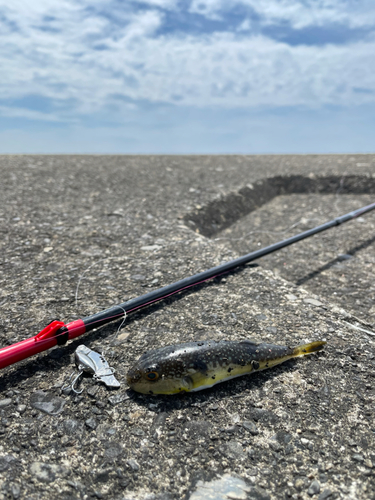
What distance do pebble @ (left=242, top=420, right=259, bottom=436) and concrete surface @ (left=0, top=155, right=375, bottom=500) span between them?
0.01 metres

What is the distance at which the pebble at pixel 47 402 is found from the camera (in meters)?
1.87

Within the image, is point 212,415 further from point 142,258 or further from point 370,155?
point 370,155

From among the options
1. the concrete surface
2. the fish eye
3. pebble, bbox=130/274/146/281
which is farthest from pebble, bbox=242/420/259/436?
pebble, bbox=130/274/146/281

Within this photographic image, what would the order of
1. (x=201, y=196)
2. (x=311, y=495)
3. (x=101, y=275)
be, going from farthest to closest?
(x=201, y=196) → (x=101, y=275) → (x=311, y=495)

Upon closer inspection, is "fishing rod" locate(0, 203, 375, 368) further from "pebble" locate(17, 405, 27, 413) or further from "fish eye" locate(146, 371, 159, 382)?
"fish eye" locate(146, 371, 159, 382)

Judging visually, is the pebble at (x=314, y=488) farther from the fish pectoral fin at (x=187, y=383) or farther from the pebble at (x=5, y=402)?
the pebble at (x=5, y=402)

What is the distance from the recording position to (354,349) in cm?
228

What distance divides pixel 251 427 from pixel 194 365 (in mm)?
393

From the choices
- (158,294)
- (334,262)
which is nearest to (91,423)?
(158,294)

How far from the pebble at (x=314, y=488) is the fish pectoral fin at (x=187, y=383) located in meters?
0.66

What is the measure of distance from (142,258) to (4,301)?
3.82 ft

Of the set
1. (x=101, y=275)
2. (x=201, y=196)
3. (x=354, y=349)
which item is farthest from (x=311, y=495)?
(x=201, y=196)

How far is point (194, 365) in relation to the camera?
1883 mm

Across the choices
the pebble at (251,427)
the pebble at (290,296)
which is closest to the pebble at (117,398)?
the pebble at (251,427)
